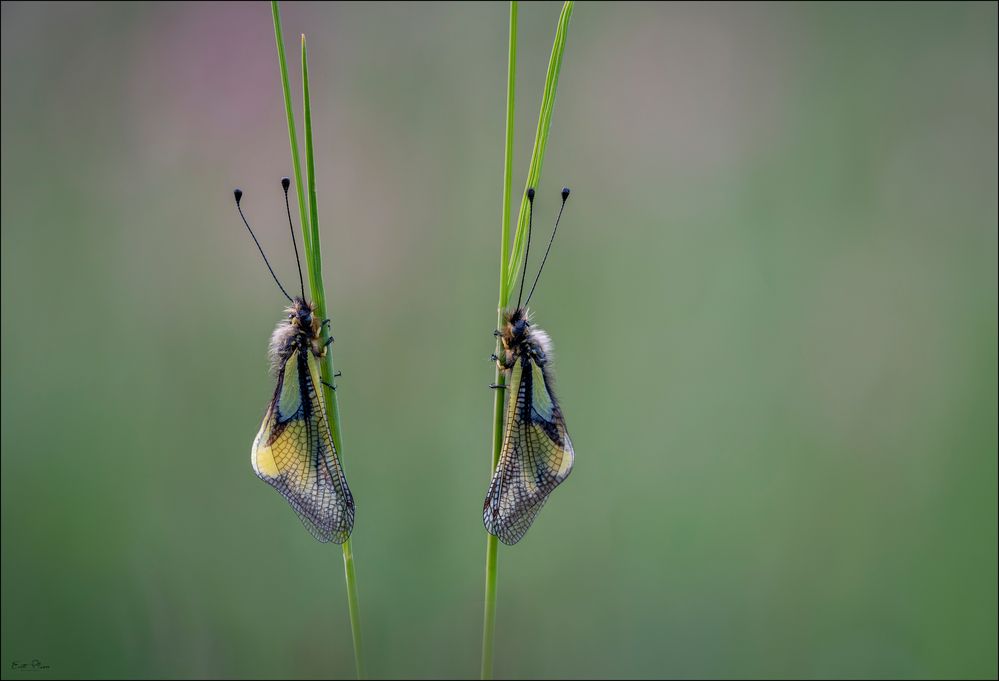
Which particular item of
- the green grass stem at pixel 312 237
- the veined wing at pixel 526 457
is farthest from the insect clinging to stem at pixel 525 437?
the green grass stem at pixel 312 237

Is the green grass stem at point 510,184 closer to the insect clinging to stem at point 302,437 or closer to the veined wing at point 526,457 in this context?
the veined wing at point 526,457

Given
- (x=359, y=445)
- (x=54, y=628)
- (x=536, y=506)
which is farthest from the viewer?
(x=359, y=445)

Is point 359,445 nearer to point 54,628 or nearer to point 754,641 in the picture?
point 54,628

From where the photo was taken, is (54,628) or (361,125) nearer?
(54,628)

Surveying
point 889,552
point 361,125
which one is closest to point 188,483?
point 361,125

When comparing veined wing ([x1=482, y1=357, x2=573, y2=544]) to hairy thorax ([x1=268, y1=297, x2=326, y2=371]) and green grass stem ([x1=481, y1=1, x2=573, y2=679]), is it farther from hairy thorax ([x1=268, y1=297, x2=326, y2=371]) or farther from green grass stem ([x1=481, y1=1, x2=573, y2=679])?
hairy thorax ([x1=268, y1=297, x2=326, y2=371])

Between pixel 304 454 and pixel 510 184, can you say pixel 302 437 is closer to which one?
pixel 304 454

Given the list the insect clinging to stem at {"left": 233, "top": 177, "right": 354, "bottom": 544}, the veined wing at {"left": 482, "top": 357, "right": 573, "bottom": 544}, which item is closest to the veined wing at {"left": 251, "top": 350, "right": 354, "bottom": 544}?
the insect clinging to stem at {"left": 233, "top": 177, "right": 354, "bottom": 544}
